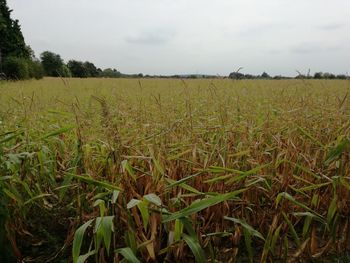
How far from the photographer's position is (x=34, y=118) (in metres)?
2.33

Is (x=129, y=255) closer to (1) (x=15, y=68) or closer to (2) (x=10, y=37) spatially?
(1) (x=15, y=68)

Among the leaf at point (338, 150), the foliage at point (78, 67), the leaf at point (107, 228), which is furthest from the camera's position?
the foliage at point (78, 67)

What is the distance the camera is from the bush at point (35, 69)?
68.1 ft

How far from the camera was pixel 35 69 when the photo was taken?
846 inches

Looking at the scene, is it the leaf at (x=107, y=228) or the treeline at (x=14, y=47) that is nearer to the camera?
the leaf at (x=107, y=228)

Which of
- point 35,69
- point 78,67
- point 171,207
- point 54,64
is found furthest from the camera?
point 35,69

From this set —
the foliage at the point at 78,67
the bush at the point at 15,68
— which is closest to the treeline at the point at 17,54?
the bush at the point at 15,68

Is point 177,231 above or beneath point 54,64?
beneath

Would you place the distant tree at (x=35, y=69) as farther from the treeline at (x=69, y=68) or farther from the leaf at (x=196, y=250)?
the leaf at (x=196, y=250)

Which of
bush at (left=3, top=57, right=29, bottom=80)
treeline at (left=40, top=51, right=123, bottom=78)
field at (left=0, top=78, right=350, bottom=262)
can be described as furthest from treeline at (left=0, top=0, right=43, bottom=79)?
field at (left=0, top=78, right=350, bottom=262)

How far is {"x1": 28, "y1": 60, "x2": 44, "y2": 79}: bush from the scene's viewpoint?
818 inches

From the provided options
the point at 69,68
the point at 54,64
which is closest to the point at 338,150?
the point at 69,68

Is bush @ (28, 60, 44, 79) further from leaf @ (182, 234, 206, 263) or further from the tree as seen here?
leaf @ (182, 234, 206, 263)

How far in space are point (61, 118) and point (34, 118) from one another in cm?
85
